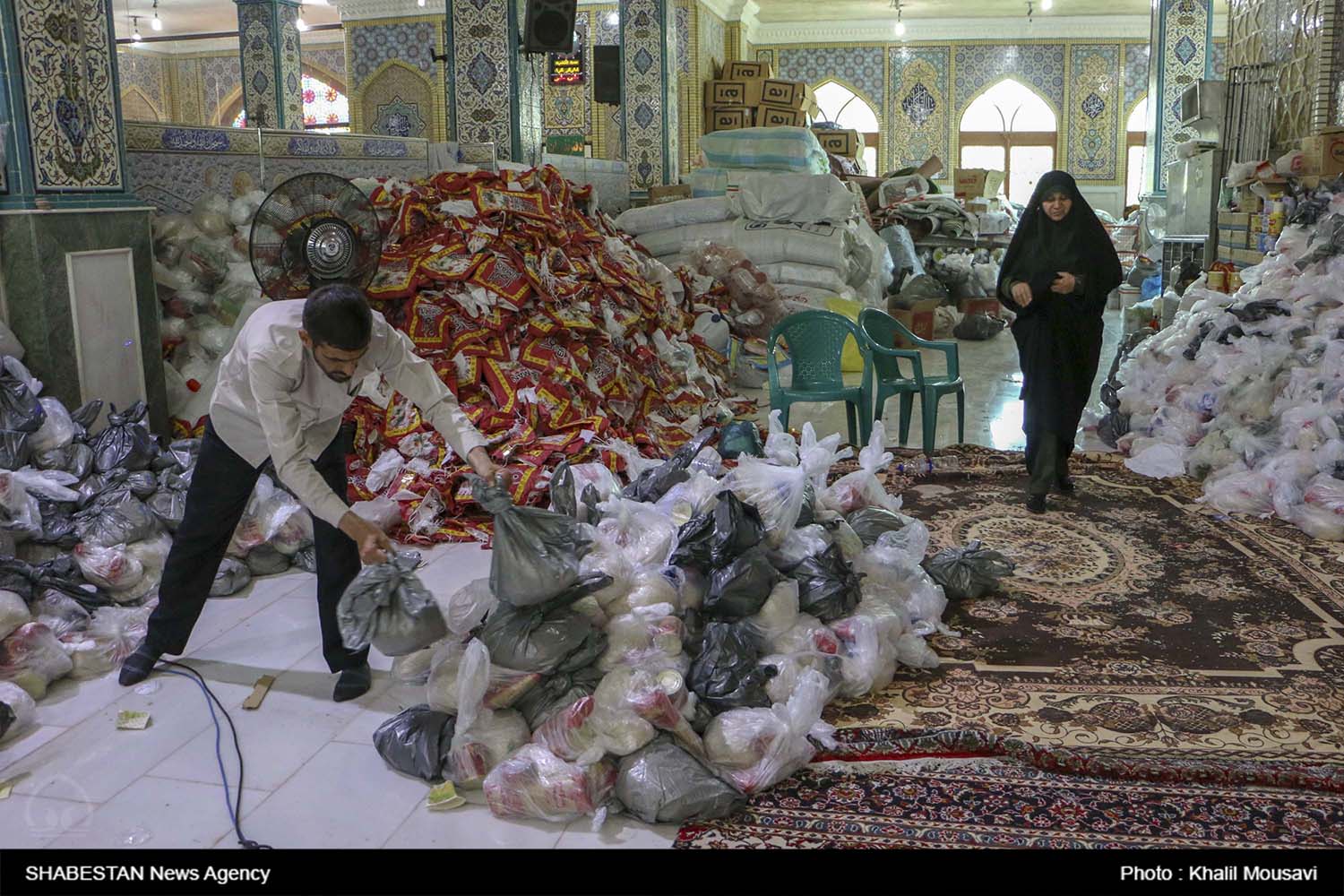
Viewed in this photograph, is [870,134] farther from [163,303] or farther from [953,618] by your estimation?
[953,618]

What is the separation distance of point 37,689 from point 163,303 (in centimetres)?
304

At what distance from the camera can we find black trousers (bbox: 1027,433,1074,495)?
511cm

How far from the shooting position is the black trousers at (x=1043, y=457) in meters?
5.11

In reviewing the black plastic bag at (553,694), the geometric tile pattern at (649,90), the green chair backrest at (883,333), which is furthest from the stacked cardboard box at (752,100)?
the black plastic bag at (553,694)

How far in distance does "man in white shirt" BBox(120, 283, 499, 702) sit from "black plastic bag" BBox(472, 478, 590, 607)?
141 millimetres

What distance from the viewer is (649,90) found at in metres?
12.4

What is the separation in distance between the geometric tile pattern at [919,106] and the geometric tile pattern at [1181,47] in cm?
582

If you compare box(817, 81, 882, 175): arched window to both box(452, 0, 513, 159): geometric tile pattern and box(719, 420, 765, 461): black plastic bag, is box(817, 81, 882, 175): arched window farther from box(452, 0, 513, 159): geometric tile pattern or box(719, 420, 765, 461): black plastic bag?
box(719, 420, 765, 461): black plastic bag

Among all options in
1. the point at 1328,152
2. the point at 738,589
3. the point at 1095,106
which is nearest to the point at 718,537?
the point at 738,589

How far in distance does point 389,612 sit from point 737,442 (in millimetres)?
2369

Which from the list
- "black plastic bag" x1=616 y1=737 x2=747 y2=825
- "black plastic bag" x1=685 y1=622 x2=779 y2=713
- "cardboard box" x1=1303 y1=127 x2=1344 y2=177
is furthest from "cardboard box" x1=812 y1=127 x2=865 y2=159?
"black plastic bag" x1=616 y1=737 x2=747 y2=825

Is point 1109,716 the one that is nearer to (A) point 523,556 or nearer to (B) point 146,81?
(A) point 523,556

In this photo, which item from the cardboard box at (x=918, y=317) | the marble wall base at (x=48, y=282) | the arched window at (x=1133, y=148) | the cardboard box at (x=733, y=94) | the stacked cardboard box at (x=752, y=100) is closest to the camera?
the marble wall base at (x=48, y=282)
